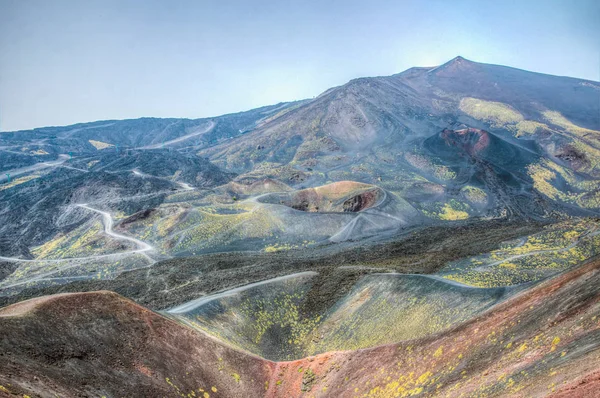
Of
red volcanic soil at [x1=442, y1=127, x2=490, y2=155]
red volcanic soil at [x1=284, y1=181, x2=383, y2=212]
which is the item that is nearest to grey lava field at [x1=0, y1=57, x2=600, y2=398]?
red volcanic soil at [x1=284, y1=181, x2=383, y2=212]

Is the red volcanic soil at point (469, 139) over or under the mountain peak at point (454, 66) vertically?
under

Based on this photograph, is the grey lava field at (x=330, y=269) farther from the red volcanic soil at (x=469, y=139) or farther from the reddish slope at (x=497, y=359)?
the red volcanic soil at (x=469, y=139)

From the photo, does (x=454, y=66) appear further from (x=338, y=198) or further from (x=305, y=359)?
(x=305, y=359)

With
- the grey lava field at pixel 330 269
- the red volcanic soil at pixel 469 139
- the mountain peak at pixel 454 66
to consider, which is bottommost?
the grey lava field at pixel 330 269

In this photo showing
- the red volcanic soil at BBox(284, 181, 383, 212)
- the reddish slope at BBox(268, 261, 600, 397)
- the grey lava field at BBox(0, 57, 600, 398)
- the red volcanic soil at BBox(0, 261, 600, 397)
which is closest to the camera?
the reddish slope at BBox(268, 261, 600, 397)

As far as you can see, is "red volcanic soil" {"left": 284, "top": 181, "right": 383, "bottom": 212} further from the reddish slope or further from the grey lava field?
the reddish slope

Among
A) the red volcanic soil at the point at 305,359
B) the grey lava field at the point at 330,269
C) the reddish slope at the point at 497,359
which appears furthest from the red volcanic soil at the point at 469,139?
the reddish slope at the point at 497,359

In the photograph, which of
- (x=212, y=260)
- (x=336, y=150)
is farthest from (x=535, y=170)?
(x=212, y=260)

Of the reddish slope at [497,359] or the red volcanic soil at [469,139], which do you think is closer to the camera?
the reddish slope at [497,359]
